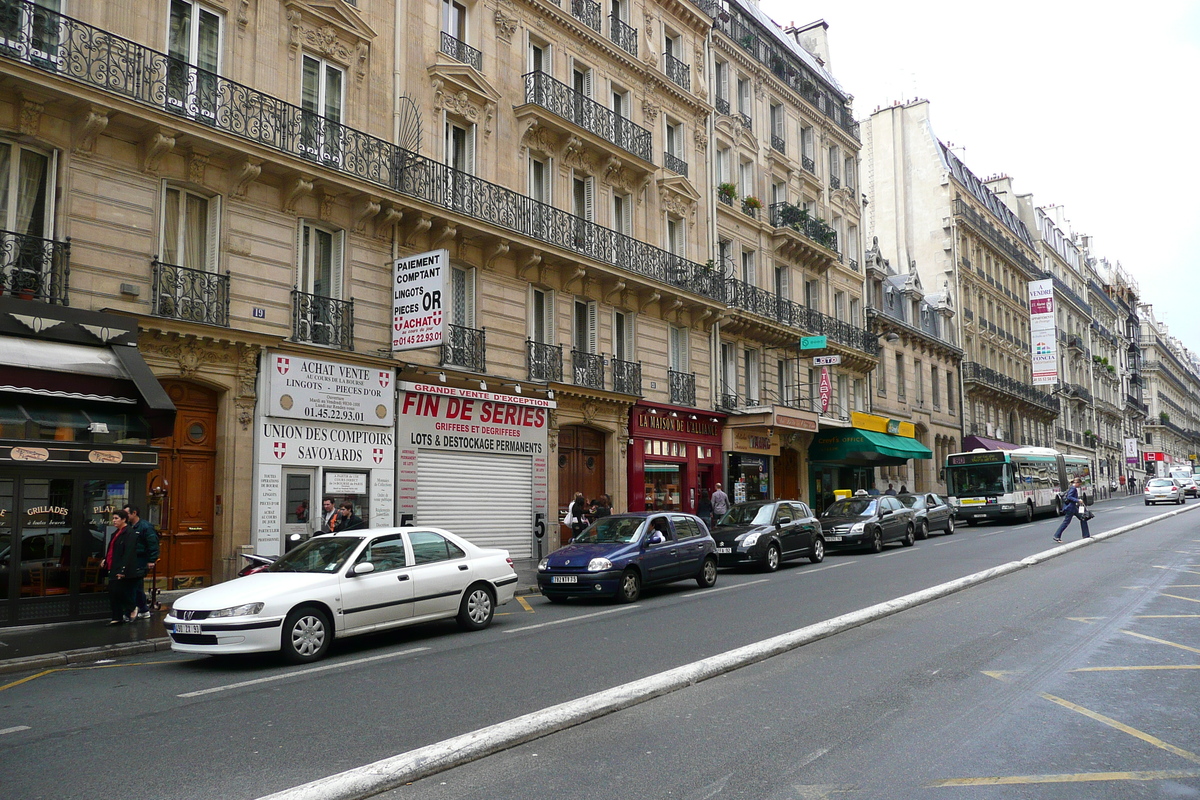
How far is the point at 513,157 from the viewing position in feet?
68.6

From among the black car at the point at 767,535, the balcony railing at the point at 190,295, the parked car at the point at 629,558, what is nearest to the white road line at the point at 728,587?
the parked car at the point at 629,558

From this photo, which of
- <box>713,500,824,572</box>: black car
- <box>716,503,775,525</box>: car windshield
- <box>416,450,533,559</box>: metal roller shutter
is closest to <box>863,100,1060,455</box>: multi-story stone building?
<box>713,500,824,572</box>: black car

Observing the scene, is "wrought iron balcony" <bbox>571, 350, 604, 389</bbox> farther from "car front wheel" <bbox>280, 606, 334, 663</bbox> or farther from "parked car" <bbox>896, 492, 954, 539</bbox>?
"car front wheel" <bbox>280, 606, 334, 663</bbox>

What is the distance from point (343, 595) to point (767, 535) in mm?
10781

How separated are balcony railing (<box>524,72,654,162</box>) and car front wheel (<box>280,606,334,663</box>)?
49.6 ft

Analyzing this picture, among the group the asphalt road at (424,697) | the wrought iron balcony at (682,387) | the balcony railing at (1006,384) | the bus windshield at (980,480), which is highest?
the balcony railing at (1006,384)

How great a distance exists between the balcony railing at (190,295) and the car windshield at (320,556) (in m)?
5.44

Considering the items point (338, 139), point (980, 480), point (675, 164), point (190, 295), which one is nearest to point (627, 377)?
point (675, 164)

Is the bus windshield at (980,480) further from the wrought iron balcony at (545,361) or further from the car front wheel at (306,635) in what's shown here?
the car front wheel at (306,635)

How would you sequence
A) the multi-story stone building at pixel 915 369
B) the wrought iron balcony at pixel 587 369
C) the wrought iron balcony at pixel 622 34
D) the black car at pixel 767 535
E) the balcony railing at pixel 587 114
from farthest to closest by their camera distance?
the multi-story stone building at pixel 915 369
the wrought iron balcony at pixel 622 34
the wrought iron balcony at pixel 587 369
the balcony railing at pixel 587 114
the black car at pixel 767 535

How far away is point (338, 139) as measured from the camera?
16859mm

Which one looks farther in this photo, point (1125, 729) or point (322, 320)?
point (322, 320)

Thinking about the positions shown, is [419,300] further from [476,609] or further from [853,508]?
[853,508]

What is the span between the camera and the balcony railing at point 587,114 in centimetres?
2150
